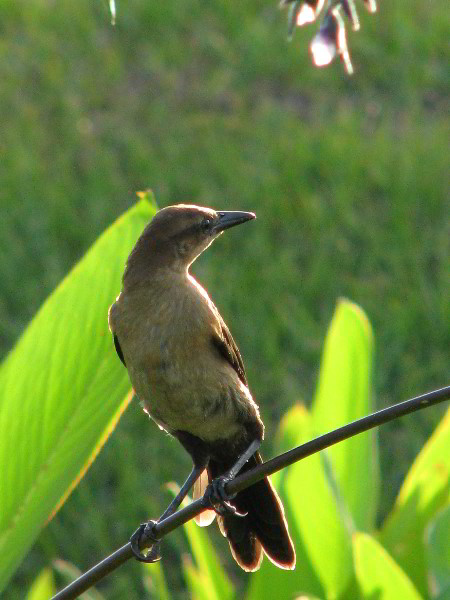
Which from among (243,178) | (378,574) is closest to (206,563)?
(378,574)

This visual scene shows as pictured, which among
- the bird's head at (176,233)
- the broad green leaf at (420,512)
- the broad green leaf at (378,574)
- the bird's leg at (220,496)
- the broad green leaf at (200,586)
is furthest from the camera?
the broad green leaf at (420,512)

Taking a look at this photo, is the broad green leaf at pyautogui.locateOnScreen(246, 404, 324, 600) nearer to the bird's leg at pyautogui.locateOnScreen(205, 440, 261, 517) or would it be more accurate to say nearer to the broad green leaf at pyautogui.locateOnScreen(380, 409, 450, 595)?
the broad green leaf at pyautogui.locateOnScreen(380, 409, 450, 595)

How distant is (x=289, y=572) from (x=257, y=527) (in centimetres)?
90

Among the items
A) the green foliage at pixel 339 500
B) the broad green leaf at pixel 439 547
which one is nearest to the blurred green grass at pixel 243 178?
the green foliage at pixel 339 500

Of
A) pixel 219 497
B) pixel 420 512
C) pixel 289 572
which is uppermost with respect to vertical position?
pixel 219 497

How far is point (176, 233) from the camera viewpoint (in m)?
3.53

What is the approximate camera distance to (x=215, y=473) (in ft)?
12.6

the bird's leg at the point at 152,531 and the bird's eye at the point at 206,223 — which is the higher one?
the bird's eye at the point at 206,223

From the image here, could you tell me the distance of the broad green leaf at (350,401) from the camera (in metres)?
4.41

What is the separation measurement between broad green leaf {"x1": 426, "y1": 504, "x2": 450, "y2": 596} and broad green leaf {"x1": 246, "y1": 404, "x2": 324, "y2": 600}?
0.53m

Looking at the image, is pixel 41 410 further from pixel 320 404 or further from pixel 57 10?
pixel 57 10

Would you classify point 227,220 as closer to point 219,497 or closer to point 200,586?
point 219,497

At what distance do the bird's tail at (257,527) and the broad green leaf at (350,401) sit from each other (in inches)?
35.8

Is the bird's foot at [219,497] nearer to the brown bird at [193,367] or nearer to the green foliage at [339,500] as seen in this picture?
the brown bird at [193,367]
